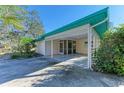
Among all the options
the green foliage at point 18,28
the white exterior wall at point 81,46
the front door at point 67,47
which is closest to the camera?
the green foliage at point 18,28

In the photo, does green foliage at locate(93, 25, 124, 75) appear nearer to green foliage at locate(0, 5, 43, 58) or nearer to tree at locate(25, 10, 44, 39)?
green foliage at locate(0, 5, 43, 58)

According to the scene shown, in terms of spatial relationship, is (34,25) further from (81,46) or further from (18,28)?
(18,28)

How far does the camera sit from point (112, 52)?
7.83 metres

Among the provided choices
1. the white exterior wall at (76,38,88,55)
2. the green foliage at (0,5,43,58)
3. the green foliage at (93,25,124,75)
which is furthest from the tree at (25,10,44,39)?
the green foliage at (93,25,124,75)

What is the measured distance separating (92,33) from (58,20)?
69.9 ft

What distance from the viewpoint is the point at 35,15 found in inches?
1342

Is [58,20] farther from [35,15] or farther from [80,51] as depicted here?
[80,51]

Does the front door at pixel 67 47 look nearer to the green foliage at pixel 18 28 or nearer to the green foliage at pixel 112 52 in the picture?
the green foliage at pixel 18 28

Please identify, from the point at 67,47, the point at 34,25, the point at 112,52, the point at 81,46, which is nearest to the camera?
the point at 112,52

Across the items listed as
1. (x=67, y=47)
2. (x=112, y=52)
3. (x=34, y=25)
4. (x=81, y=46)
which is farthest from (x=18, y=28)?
(x=34, y=25)

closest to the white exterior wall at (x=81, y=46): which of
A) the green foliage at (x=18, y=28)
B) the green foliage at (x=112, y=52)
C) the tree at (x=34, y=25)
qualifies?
the green foliage at (x=18, y=28)

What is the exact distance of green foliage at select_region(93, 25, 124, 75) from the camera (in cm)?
773

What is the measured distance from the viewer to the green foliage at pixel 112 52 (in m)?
7.73
